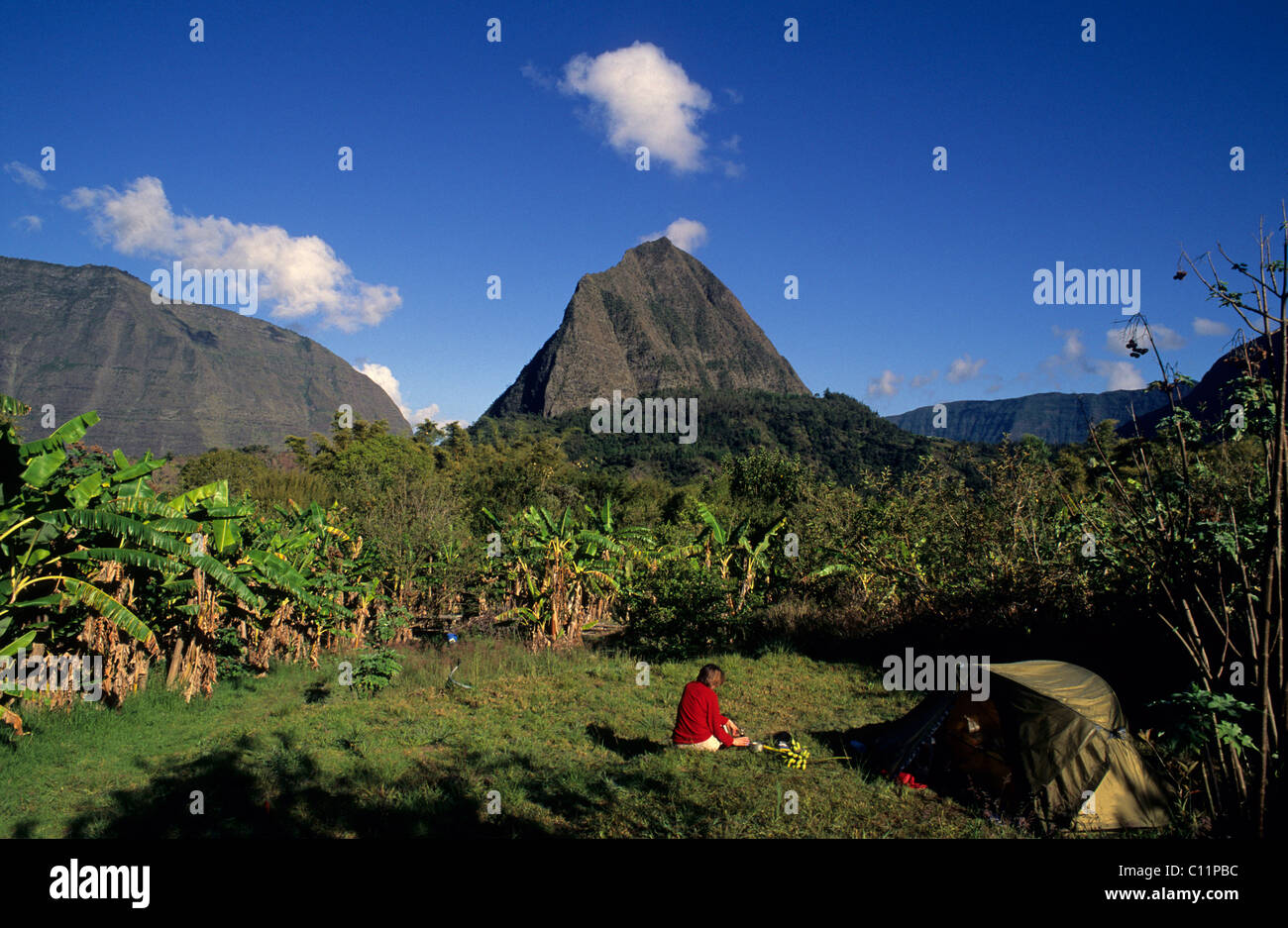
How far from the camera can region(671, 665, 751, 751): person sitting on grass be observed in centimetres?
740

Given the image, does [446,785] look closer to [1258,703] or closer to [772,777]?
[772,777]

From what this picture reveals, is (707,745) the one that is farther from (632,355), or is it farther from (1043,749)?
(632,355)

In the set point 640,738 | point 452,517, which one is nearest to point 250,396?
point 452,517

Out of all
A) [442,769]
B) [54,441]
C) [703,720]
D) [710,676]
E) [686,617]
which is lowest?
[442,769]

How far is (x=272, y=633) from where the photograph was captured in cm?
1148

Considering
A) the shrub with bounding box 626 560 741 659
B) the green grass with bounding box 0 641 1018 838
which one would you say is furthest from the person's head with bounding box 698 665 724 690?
the shrub with bounding box 626 560 741 659

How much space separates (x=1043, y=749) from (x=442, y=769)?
5.93 meters

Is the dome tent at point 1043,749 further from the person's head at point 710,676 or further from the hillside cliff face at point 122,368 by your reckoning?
the hillside cliff face at point 122,368

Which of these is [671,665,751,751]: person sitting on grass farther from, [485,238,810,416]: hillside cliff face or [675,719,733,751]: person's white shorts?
[485,238,810,416]: hillside cliff face

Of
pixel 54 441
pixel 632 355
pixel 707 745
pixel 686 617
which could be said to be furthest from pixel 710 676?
pixel 632 355

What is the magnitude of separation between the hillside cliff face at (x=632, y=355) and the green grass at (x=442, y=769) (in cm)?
12357

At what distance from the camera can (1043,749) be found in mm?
6141

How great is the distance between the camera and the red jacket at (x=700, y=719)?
7.41 meters

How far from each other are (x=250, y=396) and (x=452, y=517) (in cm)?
19907
